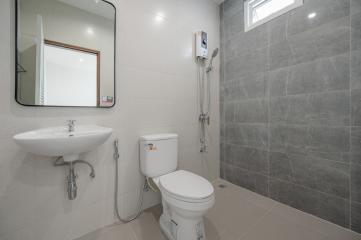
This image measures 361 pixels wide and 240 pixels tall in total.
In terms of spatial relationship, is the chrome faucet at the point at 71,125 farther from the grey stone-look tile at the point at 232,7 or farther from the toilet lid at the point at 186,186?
the grey stone-look tile at the point at 232,7

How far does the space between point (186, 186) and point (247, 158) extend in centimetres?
108

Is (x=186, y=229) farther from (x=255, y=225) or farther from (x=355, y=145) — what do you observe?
(x=355, y=145)

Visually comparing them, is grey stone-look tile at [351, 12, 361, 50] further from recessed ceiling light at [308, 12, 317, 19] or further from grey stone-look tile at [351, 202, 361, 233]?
grey stone-look tile at [351, 202, 361, 233]

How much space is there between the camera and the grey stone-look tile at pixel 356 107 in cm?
113

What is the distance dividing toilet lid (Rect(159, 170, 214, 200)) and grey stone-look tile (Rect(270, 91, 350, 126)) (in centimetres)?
106

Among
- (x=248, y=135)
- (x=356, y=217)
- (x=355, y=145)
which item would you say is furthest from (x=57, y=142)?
(x=356, y=217)

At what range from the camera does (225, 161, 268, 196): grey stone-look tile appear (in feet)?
5.56

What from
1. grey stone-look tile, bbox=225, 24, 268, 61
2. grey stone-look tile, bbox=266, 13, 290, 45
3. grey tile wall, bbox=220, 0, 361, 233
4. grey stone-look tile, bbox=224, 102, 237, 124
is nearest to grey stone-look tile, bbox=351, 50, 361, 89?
grey tile wall, bbox=220, 0, 361, 233

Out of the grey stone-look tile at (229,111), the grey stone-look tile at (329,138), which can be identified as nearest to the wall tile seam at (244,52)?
the grey stone-look tile at (229,111)

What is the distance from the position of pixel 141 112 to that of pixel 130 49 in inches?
22.2

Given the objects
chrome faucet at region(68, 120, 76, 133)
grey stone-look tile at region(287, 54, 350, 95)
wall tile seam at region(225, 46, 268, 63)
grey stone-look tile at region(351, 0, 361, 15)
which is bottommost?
chrome faucet at region(68, 120, 76, 133)

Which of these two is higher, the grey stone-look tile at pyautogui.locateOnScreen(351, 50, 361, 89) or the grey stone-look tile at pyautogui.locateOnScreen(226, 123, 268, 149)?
the grey stone-look tile at pyautogui.locateOnScreen(351, 50, 361, 89)

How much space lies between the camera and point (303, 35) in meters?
1.38

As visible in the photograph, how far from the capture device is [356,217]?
117 cm
